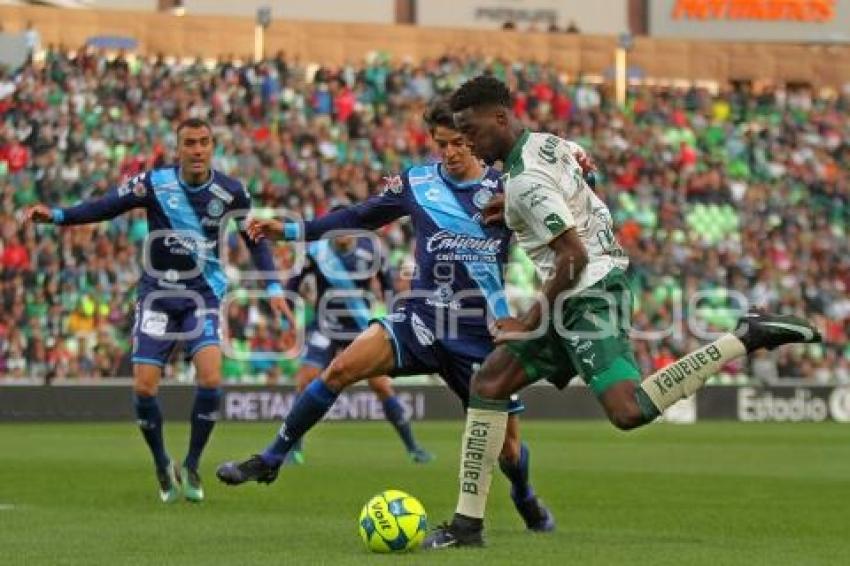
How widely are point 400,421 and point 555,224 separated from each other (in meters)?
10.2

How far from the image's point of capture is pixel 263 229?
35.8 ft

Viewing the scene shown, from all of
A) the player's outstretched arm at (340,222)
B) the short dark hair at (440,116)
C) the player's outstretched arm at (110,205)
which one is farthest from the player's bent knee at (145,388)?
the short dark hair at (440,116)

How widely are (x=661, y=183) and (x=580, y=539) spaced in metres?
27.0

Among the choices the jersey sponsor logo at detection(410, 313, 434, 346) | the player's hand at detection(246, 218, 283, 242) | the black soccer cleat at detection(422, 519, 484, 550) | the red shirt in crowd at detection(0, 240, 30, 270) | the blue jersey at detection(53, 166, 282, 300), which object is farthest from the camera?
the red shirt in crowd at detection(0, 240, 30, 270)

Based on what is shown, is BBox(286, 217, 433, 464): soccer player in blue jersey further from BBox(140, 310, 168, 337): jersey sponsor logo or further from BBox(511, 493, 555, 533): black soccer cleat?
BBox(511, 493, 555, 533): black soccer cleat

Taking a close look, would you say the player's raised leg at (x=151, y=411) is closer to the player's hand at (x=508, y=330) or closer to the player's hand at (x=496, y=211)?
the player's hand at (x=496, y=211)

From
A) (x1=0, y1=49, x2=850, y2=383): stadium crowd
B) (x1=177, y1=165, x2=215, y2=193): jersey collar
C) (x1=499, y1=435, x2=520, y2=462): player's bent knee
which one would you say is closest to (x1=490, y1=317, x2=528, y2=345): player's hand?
(x1=499, y1=435, x2=520, y2=462): player's bent knee

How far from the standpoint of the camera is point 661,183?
37125 millimetres

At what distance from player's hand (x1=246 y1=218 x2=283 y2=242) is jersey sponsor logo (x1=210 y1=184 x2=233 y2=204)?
10.5ft

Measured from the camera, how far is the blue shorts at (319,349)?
787 inches

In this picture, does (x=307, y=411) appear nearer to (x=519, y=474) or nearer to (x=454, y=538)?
(x=519, y=474)

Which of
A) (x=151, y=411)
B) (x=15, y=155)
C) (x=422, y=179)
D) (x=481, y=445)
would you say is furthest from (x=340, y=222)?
(x=15, y=155)

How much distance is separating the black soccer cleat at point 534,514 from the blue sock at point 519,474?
0.03 metres

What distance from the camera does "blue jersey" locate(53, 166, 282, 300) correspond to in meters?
14.0
